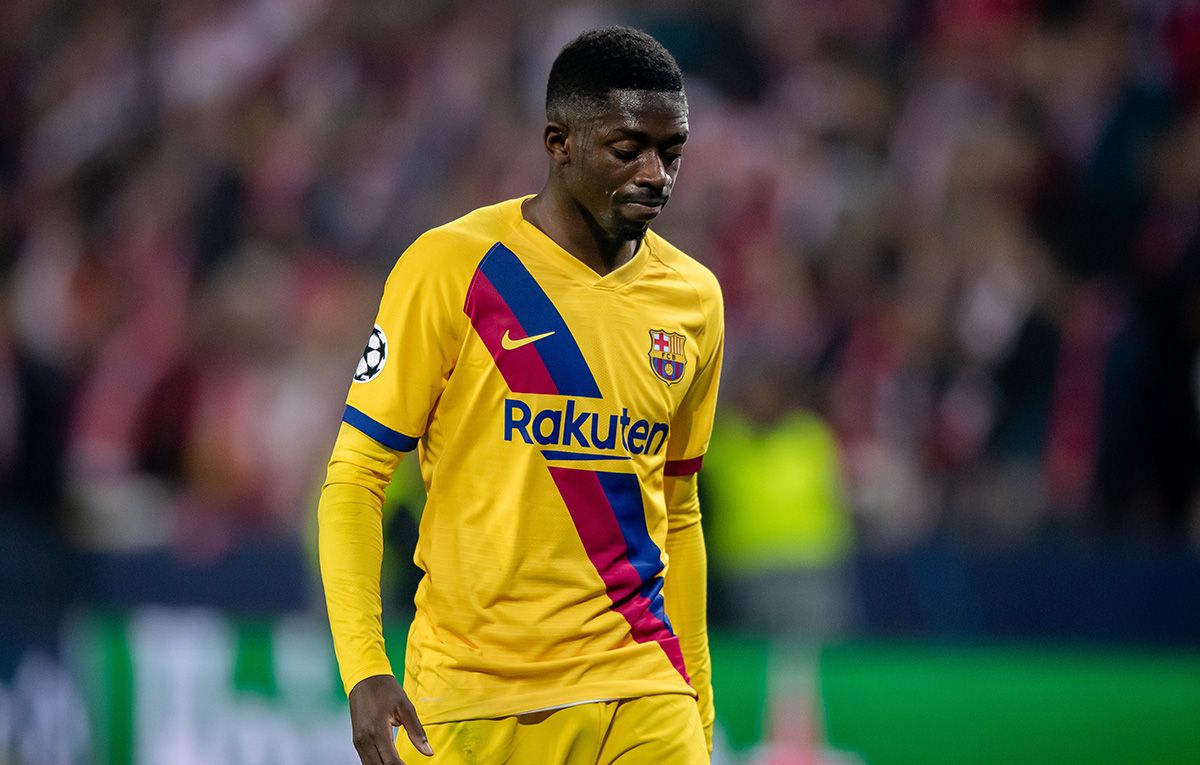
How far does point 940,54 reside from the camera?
9500 millimetres

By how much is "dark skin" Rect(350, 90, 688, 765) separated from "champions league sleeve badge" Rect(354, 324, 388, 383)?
42cm

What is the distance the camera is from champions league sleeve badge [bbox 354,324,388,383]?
358 cm

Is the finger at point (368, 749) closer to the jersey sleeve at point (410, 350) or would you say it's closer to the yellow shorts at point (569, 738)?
the yellow shorts at point (569, 738)

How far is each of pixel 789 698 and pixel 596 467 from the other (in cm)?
371

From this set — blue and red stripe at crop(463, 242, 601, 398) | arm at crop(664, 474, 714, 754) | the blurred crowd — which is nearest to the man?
blue and red stripe at crop(463, 242, 601, 398)

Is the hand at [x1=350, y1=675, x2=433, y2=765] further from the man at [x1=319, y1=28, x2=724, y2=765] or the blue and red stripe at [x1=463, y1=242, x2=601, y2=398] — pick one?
the blue and red stripe at [x1=463, y1=242, x2=601, y2=398]

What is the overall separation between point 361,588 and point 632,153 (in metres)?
1.01

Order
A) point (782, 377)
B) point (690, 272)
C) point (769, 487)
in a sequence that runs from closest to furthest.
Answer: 1. point (690, 272)
2. point (769, 487)
3. point (782, 377)

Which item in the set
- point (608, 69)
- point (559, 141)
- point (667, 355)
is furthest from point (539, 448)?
point (608, 69)

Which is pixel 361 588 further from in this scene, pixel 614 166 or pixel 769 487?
pixel 769 487

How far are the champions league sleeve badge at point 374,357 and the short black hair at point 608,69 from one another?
0.57 m

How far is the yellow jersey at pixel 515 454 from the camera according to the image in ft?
11.8

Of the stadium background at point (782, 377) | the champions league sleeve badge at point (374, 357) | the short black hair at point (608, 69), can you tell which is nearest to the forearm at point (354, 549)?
the champions league sleeve badge at point (374, 357)

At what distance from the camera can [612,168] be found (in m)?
3.58
